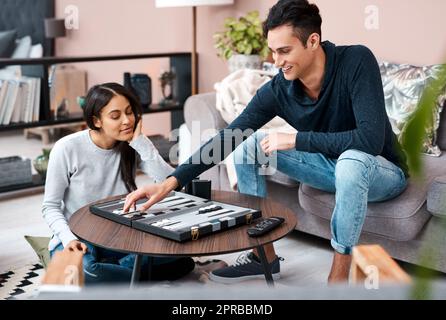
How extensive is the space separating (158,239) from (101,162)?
55 cm

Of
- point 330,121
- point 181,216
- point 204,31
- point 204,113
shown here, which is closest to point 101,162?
point 181,216

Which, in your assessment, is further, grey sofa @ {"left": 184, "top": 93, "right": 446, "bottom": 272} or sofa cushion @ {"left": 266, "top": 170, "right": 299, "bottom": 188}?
sofa cushion @ {"left": 266, "top": 170, "right": 299, "bottom": 188}

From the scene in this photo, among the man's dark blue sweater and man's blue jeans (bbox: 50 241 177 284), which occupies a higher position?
the man's dark blue sweater

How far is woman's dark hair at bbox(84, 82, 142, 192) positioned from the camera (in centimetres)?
203

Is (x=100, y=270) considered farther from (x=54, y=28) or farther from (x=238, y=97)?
(x=54, y=28)

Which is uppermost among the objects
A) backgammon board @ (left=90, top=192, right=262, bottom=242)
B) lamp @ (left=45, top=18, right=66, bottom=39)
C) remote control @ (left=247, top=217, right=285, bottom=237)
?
lamp @ (left=45, top=18, right=66, bottom=39)

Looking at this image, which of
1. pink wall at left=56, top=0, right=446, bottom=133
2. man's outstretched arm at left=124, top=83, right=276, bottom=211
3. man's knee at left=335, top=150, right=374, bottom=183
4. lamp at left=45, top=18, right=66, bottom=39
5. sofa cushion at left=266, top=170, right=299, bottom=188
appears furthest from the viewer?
lamp at left=45, top=18, right=66, bottom=39

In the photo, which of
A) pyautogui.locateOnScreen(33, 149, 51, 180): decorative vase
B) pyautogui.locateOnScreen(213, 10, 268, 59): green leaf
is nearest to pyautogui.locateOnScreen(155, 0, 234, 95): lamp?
pyautogui.locateOnScreen(213, 10, 268, 59): green leaf

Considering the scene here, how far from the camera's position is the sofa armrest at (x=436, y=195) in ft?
6.82

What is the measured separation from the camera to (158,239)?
1621 millimetres

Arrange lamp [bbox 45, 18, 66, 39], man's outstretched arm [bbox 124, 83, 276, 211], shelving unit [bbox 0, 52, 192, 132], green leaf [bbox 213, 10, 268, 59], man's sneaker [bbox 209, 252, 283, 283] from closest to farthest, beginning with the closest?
man's outstretched arm [bbox 124, 83, 276, 211], man's sneaker [bbox 209, 252, 283, 283], green leaf [bbox 213, 10, 268, 59], shelving unit [bbox 0, 52, 192, 132], lamp [bbox 45, 18, 66, 39]

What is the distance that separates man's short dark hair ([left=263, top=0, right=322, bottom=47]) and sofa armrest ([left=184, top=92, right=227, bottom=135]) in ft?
3.11

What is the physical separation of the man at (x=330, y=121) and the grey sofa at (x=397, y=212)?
69mm

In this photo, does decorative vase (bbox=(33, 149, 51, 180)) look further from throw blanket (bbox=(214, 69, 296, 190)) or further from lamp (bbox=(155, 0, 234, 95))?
throw blanket (bbox=(214, 69, 296, 190))
